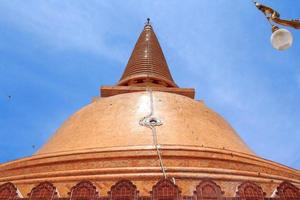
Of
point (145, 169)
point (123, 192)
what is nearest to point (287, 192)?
point (123, 192)

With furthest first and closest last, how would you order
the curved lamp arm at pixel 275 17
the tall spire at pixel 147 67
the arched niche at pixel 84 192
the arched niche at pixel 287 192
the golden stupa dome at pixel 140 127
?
the tall spire at pixel 147 67
the golden stupa dome at pixel 140 127
the arched niche at pixel 84 192
the arched niche at pixel 287 192
the curved lamp arm at pixel 275 17

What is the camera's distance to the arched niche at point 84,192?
9.05 metres

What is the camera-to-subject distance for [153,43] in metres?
26.6

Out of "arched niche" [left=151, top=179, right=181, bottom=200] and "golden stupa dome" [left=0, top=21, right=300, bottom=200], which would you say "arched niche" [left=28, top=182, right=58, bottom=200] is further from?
"arched niche" [left=151, top=179, right=181, bottom=200]

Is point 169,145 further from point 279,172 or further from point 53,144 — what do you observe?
point 53,144

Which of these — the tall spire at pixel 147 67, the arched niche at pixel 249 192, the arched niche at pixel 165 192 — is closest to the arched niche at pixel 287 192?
the arched niche at pixel 249 192

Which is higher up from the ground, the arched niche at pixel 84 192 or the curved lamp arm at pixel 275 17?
the curved lamp arm at pixel 275 17

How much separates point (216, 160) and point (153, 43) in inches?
600

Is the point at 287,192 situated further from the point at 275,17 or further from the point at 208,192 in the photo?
the point at 275,17

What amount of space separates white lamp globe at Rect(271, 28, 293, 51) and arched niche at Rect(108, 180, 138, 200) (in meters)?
5.16

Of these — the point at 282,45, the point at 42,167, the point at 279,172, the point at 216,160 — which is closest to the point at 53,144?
the point at 42,167

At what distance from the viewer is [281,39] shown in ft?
16.3

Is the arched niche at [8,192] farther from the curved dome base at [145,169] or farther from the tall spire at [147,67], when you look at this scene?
the tall spire at [147,67]

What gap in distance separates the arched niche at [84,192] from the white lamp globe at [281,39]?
5.60 metres
